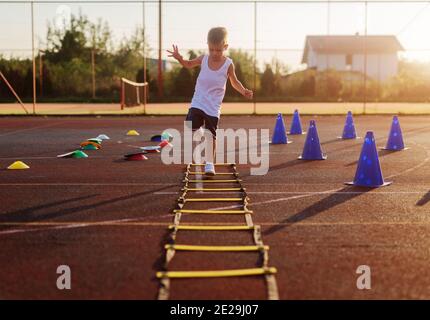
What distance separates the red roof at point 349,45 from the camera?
7288 centimetres

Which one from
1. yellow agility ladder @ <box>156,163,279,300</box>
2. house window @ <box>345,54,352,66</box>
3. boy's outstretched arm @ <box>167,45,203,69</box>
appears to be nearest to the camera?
yellow agility ladder @ <box>156,163,279,300</box>

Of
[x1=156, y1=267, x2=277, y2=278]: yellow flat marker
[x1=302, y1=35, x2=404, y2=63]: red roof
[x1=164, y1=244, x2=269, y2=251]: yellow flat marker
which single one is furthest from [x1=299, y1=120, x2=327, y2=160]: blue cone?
[x1=302, y1=35, x2=404, y2=63]: red roof

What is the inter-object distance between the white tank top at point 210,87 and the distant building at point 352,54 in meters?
64.7

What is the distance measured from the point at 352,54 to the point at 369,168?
68369 mm

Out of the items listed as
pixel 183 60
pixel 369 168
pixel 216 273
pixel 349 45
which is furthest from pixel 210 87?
pixel 349 45

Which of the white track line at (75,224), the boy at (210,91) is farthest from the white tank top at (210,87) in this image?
the white track line at (75,224)

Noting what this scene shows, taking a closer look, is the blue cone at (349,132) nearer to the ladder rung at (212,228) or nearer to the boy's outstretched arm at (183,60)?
the boy's outstretched arm at (183,60)

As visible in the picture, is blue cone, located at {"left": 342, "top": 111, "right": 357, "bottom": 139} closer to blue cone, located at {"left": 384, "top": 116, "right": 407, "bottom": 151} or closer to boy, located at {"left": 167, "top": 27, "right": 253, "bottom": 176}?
blue cone, located at {"left": 384, "top": 116, "right": 407, "bottom": 151}

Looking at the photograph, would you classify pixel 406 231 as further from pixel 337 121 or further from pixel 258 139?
pixel 337 121

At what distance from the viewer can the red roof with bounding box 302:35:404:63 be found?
7288cm

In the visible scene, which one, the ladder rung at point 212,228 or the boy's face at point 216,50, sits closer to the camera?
the ladder rung at point 212,228

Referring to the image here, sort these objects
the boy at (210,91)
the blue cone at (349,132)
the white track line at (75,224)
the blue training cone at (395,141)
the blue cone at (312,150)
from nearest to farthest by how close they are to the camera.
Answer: the white track line at (75,224) < the boy at (210,91) < the blue cone at (312,150) < the blue training cone at (395,141) < the blue cone at (349,132)

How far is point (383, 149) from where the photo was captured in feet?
42.3
